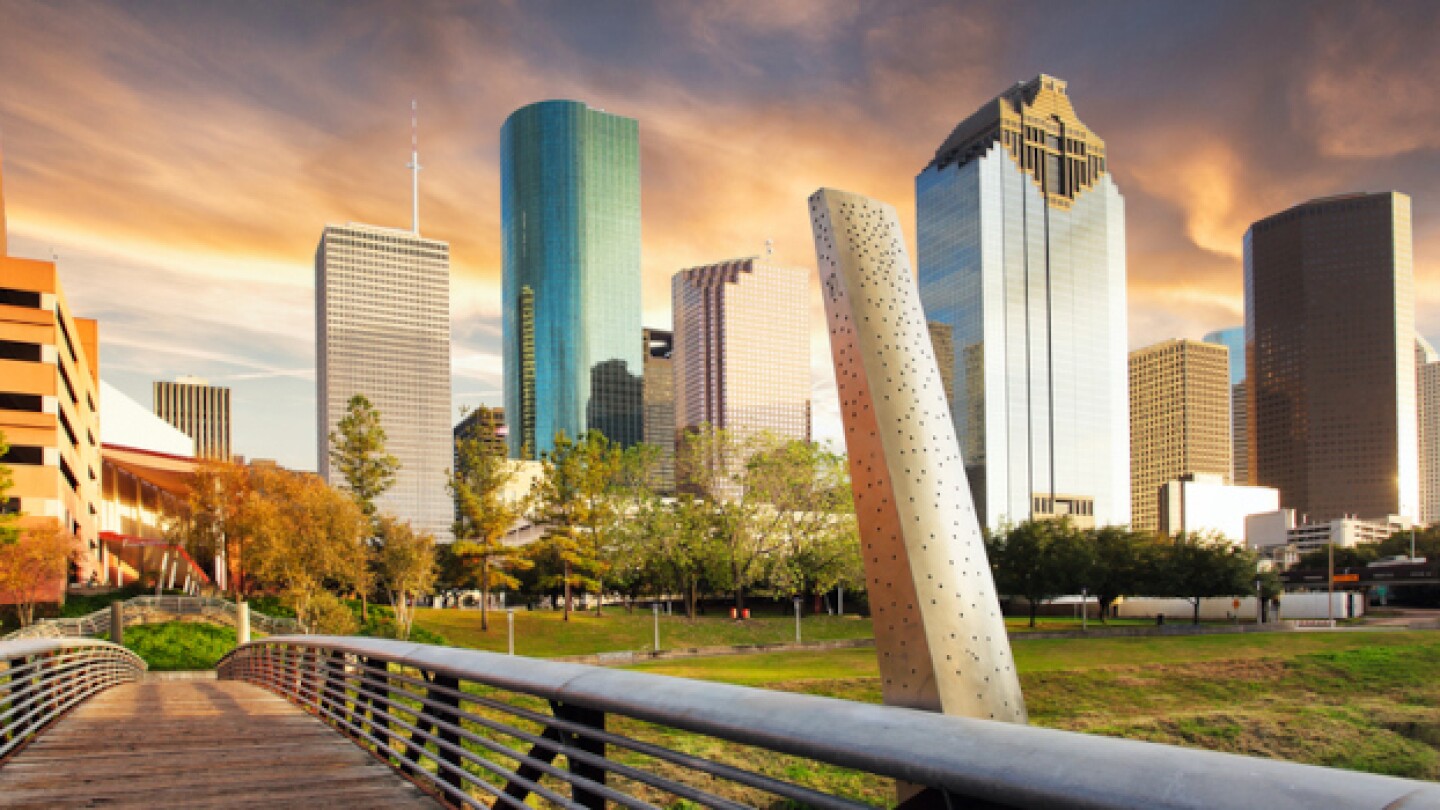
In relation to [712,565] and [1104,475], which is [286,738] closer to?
[712,565]

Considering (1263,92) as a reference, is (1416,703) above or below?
below

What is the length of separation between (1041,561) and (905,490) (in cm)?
7091

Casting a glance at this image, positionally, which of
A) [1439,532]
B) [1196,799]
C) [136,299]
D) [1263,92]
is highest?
[1263,92]

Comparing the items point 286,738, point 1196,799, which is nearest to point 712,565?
point 286,738

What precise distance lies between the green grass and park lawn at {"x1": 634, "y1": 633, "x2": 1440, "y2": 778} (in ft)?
53.5

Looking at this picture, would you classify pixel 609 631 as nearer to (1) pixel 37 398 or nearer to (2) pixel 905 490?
(1) pixel 37 398

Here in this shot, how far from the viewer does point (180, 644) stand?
1542 inches

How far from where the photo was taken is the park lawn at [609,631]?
49.8 meters

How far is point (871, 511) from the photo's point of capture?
6.64 meters

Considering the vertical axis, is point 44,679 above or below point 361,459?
below

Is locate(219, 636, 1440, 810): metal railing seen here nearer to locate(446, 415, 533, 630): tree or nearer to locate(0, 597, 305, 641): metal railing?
locate(0, 597, 305, 641): metal railing

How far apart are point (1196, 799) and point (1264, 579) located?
8307 cm

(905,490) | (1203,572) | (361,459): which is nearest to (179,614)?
(361,459)

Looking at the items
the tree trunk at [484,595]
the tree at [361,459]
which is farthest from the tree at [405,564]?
the tree at [361,459]
